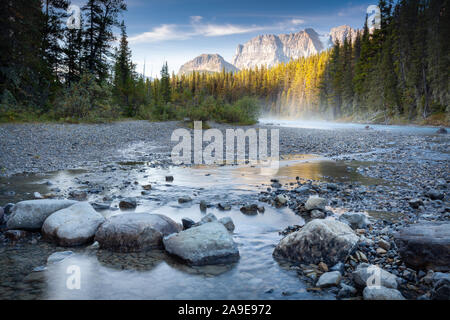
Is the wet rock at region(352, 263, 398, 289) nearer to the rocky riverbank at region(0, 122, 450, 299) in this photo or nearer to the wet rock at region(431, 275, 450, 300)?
the rocky riverbank at region(0, 122, 450, 299)

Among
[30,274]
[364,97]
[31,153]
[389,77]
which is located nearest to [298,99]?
[364,97]

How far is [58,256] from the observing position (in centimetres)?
353

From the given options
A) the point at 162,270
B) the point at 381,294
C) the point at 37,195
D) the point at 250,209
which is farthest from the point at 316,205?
the point at 37,195

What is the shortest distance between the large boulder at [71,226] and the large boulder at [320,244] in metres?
2.70

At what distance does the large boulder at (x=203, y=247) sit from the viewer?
3.52 m

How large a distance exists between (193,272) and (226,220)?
1.33m

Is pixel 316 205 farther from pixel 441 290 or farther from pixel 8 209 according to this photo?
pixel 8 209

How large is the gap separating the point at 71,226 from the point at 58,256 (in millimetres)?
A: 573

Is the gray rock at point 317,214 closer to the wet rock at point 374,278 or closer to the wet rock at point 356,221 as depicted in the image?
the wet rock at point 356,221

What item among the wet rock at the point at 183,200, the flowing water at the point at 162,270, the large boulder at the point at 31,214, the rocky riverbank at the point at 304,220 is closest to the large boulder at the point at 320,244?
the rocky riverbank at the point at 304,220

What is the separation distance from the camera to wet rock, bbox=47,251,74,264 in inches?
136

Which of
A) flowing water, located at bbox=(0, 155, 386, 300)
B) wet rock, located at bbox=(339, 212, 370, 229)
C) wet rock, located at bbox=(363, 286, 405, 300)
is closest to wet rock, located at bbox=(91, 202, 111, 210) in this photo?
flowing water, located at bbox=(0, 155, 386, 300)
